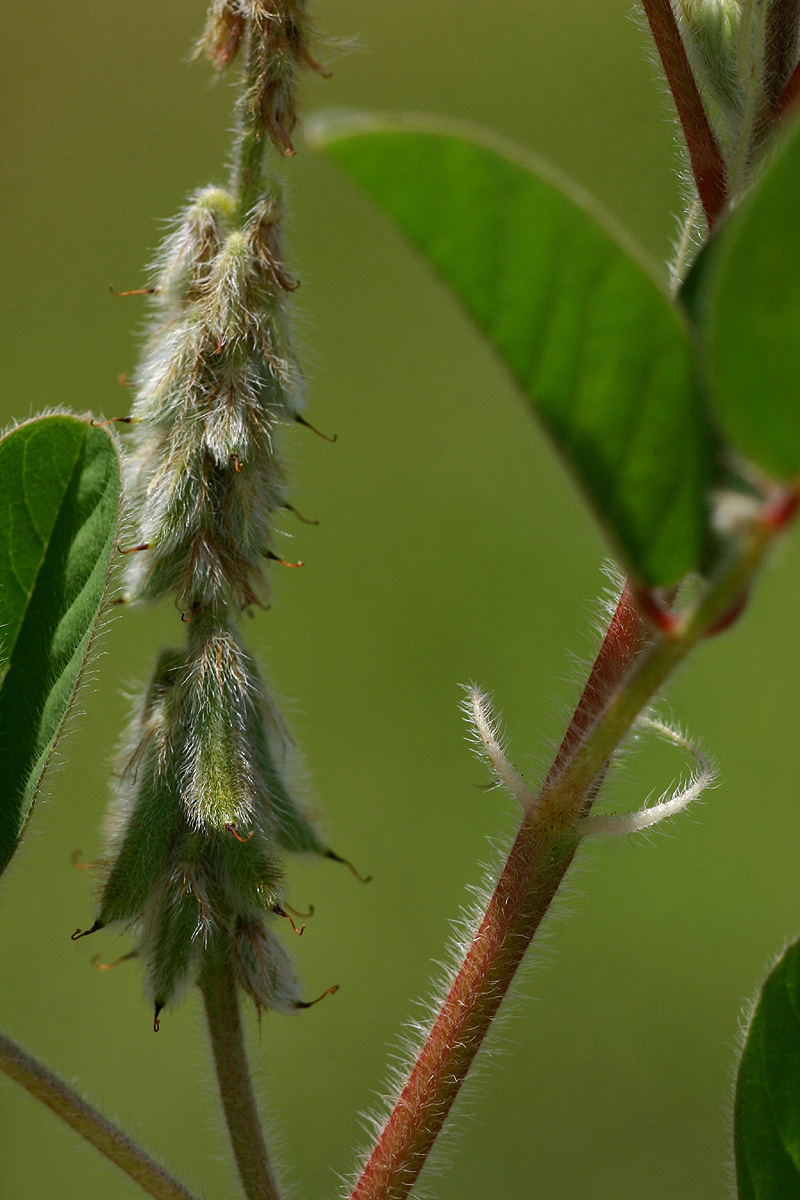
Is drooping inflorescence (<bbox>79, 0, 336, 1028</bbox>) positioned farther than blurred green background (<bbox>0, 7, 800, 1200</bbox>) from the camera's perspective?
No

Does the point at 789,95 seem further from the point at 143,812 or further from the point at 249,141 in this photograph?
the point at 143,812

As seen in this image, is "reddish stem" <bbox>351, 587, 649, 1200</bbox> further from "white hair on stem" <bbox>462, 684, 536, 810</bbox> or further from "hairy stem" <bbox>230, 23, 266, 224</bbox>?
"hairy stem" <bbox>230, 23, 266, 224</bbox>

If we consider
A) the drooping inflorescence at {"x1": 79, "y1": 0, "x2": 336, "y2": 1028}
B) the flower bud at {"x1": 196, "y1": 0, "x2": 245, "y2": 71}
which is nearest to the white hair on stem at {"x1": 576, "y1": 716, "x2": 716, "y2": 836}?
the drooping inflorescence at {"x1": 79, "y1": 0, "x2": 336, "y2": 1028}

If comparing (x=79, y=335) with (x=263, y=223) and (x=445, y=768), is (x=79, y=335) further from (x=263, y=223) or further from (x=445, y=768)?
(x=263, y=223)

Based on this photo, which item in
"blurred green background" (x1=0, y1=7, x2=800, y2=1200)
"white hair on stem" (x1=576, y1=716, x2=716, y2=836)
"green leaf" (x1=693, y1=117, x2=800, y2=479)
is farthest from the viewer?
"blurred green background" (x1=0, y1=7, x2=800, y2=1200)

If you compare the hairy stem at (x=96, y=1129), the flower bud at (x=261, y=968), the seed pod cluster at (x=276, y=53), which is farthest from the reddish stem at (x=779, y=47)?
→ the hairy stem at (x=96, y=1129)

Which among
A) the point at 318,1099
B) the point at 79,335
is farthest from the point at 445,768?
the point at 79,335

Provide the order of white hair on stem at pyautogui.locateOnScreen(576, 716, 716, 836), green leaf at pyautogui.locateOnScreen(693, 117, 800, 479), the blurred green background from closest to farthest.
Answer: green leaf at pyautogui.locateOnScreen(693, 117, 800, 479) < white hair on stem at pyautogui.locateOnScreen(576, 716, 716, 836) < the blurred green background
